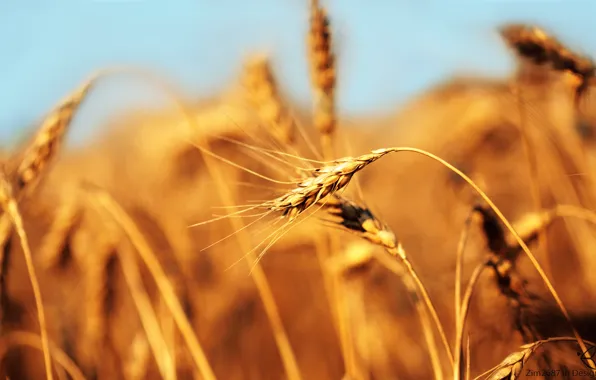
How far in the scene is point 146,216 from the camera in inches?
127

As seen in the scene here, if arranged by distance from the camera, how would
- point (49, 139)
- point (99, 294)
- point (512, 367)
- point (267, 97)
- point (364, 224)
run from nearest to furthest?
1. point (512, 367)
2. point (364, 224)
3. point (49, 139)
4. point (267, 97)
5. point (99, 294)

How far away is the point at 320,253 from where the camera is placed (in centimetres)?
236

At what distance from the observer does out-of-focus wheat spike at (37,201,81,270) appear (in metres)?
2.85

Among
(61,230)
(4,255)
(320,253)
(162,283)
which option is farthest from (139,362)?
(4,255)

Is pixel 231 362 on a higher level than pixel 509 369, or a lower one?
lower

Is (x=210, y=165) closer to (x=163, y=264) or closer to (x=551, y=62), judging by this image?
(x=163, y=264)

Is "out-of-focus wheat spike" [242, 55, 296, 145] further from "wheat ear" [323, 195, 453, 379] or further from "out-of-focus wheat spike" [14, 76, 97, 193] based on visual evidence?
"wheat ear" [323, 195, 453, 379]

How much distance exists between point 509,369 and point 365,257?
1097 mm

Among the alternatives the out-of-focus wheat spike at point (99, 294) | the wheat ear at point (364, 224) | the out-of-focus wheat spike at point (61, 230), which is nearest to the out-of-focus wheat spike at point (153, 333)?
the out-of-focus wheat spike at point (99, 294)

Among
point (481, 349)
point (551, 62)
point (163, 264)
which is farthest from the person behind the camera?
point (163, 264)

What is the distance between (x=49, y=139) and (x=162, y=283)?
0.58 metres

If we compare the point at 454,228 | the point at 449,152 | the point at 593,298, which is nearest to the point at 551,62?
the point at 593,298

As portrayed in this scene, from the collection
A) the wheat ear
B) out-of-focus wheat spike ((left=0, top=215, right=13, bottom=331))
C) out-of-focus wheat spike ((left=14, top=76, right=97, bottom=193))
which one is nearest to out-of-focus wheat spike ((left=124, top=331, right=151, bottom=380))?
out-of-focus wheat spike ((left=0, top=215, right=13, bottom=331))

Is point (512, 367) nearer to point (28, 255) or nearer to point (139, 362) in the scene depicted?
point (28, 255)
